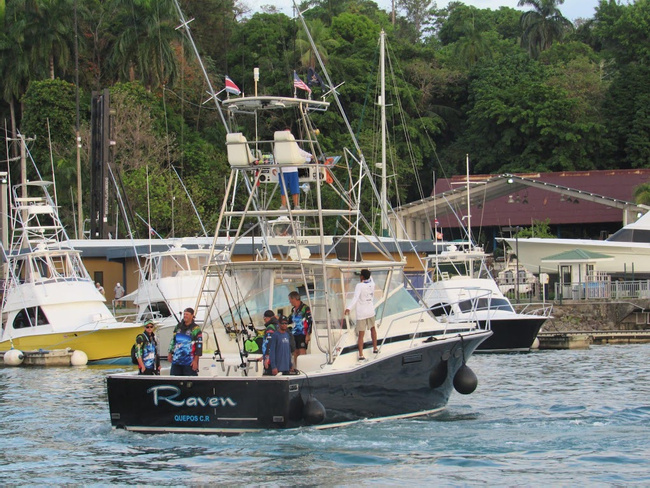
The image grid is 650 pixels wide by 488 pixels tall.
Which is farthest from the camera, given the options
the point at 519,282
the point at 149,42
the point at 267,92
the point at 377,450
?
the point at 149,42

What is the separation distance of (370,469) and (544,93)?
55.3m

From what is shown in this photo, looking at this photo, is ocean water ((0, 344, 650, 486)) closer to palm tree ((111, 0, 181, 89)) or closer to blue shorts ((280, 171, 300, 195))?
blue shorts ((280, 171, 300, 195))

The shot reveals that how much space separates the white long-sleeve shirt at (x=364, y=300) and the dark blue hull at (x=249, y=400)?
731 millimetres

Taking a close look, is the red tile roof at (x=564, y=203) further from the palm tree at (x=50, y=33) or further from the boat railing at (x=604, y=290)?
the palm tree at (x=50, y=33)

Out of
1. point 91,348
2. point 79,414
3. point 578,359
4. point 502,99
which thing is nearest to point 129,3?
point 502,99

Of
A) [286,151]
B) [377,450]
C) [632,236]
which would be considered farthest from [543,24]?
[377,450]

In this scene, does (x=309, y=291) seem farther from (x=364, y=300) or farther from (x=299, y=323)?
(x=364, y=300)

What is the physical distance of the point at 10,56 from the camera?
6197 centimetres

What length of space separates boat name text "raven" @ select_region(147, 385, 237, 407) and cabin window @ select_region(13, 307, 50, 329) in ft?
55.2

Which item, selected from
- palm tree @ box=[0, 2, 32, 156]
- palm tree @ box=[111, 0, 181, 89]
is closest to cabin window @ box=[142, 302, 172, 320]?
palm tree @ box=[111, 0, 181, 89]

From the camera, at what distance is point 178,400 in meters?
14.8

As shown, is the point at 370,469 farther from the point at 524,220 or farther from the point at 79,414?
the point at 524,220

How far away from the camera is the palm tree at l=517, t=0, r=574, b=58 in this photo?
87.5 m

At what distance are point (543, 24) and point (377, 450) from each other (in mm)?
78659
